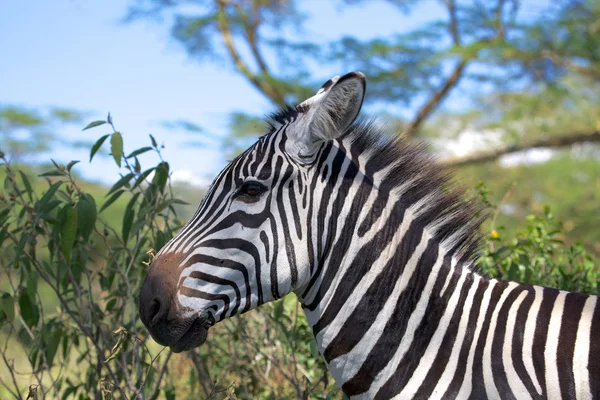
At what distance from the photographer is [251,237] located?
2.44m

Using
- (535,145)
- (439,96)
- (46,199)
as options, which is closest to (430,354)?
(46,199)

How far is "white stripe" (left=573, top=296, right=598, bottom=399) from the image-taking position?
219cm

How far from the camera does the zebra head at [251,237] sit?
7.74ft

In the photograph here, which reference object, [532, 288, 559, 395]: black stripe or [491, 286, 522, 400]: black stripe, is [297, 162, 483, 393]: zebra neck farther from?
[532, 288, 559, 395]: black stripe

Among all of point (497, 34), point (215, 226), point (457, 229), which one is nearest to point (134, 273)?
point (215, 226)

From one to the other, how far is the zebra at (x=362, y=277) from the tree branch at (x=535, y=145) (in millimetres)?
15999

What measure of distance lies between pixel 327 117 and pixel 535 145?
20.2 metres

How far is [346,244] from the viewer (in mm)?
2516

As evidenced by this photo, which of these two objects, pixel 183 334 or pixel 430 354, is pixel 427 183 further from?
pixel 183 334

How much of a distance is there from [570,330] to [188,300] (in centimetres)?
132

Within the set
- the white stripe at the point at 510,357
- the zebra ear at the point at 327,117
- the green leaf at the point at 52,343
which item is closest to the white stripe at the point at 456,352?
the white stripe at the point at 510,357

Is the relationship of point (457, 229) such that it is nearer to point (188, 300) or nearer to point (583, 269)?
point (188, 300)

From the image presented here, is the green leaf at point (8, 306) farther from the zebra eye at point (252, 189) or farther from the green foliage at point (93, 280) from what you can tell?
the zebra eye at point (252, 189)

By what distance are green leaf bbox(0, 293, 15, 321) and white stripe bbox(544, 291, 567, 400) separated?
9.54 ft
